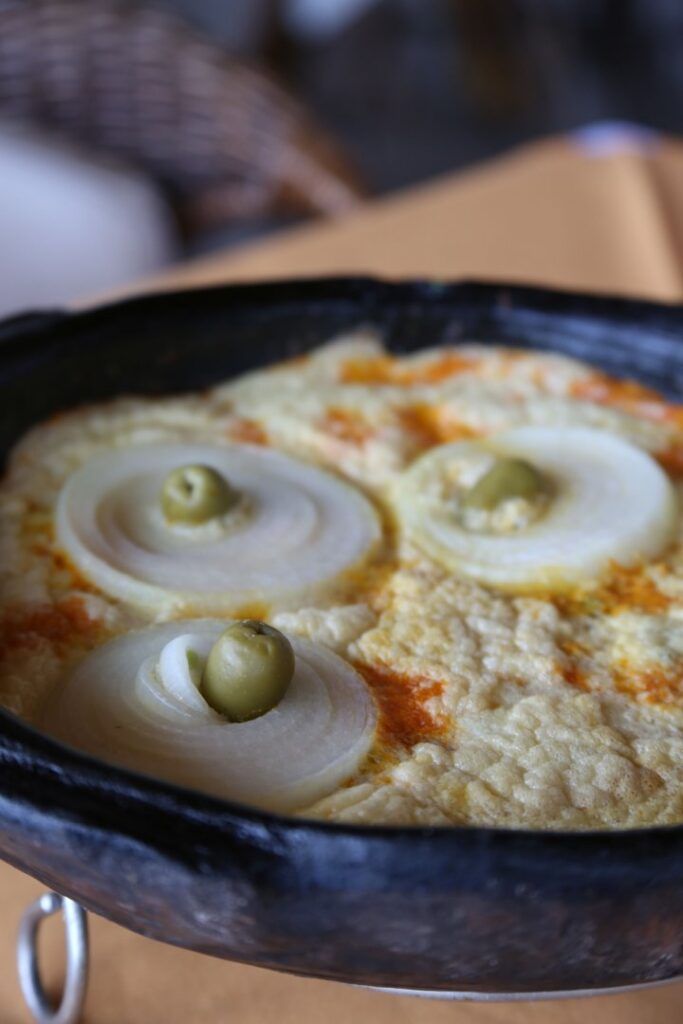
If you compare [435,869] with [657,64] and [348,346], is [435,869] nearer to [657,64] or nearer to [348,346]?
[348,346]

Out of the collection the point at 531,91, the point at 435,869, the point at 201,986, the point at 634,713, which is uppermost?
the point at 435,869

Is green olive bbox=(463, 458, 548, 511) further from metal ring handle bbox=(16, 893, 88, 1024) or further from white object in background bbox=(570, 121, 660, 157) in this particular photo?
white object in background bbox=(570, 121, 660, 157)

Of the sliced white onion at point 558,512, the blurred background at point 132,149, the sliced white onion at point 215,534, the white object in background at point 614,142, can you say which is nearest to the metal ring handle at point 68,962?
the sliced white onion at point 215,534

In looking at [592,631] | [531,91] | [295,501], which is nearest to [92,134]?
Answer: [295,501]

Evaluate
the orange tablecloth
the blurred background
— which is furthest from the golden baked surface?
the blurred background

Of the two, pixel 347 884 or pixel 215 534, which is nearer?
pixel 347 884

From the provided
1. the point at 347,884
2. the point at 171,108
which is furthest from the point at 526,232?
the point at 347,884

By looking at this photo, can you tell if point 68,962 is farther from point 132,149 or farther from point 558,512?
point 132,149
